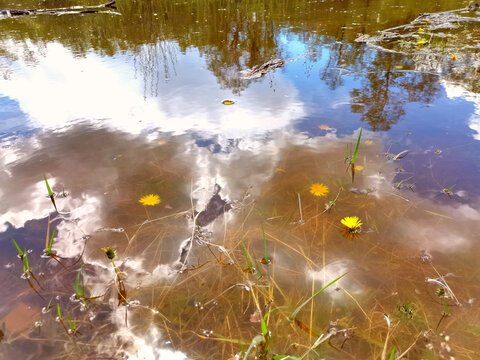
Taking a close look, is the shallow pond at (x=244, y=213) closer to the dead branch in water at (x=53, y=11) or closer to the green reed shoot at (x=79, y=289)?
Result: the green reed shoot at (x=79, y=289)

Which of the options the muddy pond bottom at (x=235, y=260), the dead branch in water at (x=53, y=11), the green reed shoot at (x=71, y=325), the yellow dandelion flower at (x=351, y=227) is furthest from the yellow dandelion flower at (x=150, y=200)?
the dead branch in water at (x=53, y=11)

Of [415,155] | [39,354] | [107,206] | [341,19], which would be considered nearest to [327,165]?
[415,155]

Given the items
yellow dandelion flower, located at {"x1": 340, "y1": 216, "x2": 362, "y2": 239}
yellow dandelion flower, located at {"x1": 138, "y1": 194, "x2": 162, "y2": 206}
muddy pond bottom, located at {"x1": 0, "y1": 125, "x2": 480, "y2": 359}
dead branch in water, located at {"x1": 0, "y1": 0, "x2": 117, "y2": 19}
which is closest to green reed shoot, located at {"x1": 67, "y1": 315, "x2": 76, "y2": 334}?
muddy pond bottom, located at {"x1": 0, "y1": 125, "x2": 480, "y2": 359}

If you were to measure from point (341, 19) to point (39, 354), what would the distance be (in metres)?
6.87

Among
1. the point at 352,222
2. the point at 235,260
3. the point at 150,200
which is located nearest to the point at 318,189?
the point at 352,222

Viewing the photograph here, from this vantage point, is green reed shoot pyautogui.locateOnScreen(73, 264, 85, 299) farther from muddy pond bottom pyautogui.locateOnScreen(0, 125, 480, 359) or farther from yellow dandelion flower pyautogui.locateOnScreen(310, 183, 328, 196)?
yellow dandelion flower pyautogui.locateOnScreen(310, 183, 328, 196)

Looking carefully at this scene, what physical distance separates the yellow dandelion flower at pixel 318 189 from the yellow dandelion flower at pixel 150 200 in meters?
0.88

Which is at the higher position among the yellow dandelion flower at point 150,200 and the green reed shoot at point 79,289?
the yellow dandelion flower at point 150,200

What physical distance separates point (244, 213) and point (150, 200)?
0.54 meters

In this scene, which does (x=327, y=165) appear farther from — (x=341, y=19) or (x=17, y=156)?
(x=341, y=19)

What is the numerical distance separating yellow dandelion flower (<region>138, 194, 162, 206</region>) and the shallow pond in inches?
0.5

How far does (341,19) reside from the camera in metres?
5.92

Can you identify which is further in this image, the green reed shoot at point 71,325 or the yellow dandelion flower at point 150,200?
the yellow dandelion flower at point 150,200

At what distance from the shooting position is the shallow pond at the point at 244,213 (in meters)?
1.02
